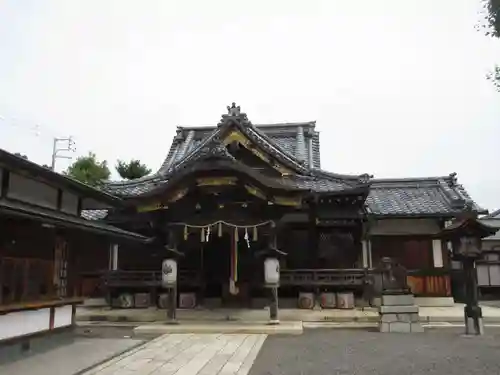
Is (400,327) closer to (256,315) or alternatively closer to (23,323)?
(256,315)

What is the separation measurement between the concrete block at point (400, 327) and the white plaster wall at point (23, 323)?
8.51 m

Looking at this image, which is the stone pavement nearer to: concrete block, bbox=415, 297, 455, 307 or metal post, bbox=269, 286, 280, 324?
metal post, bbox=269, 286, 280, 324

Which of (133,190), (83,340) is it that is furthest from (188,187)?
(83,340)

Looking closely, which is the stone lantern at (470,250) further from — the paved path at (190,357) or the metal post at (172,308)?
the metal post at (172,308)

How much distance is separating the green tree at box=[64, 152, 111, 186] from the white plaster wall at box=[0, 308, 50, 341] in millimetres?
27976

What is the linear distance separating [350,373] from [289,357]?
5.40ft

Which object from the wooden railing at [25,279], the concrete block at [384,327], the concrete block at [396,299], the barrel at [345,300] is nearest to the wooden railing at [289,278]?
the barrel at [345,300]

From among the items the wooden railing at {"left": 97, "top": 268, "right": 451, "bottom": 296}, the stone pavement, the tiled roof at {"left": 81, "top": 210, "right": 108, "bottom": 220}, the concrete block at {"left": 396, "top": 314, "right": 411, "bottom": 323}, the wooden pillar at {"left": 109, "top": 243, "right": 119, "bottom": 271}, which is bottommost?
the stone pavement

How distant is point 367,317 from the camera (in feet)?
46.4

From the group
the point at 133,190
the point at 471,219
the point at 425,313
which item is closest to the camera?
the point at 471,219

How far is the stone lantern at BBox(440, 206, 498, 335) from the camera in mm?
11859

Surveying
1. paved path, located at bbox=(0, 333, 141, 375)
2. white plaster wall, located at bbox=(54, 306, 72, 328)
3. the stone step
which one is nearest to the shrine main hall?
the stone step

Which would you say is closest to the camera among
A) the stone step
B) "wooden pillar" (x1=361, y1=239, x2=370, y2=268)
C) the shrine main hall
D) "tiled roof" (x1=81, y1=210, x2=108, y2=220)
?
the stone step

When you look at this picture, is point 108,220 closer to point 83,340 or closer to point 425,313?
point 83,340
